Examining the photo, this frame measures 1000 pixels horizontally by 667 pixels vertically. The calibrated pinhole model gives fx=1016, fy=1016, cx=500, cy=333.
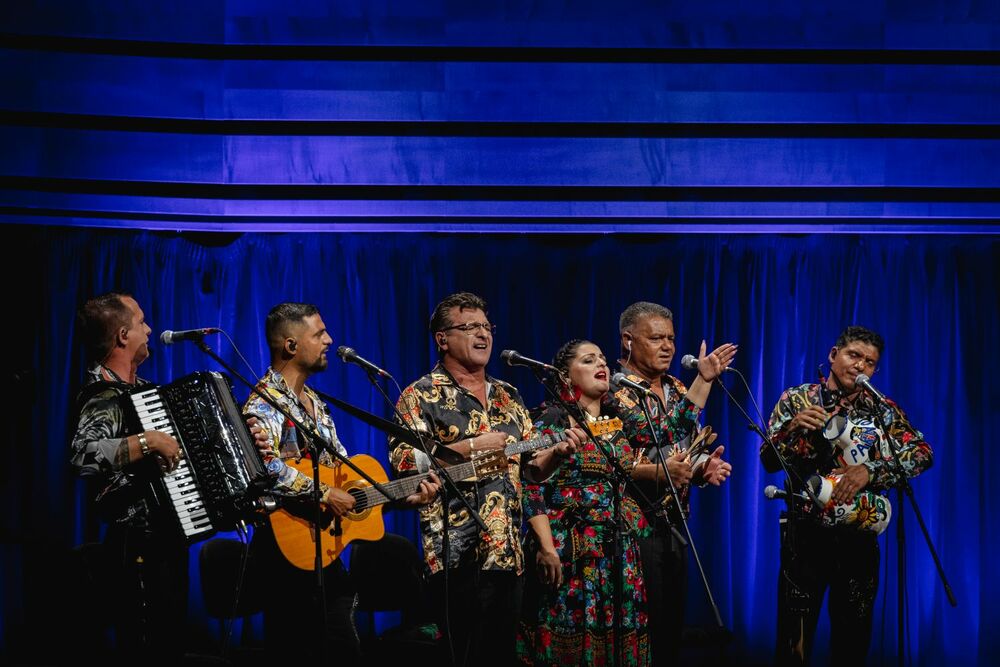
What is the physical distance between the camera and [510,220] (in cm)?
701

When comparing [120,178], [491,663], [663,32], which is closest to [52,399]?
[120,178]

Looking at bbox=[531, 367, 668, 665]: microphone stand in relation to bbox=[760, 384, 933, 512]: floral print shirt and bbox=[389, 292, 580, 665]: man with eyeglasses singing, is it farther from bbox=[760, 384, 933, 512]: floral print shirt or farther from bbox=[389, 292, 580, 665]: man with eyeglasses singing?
bbox=[760, 384, 933, 512]: floral print shirt

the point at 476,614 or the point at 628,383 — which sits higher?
the point at 628,383

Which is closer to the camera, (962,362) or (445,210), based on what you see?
(445,210)

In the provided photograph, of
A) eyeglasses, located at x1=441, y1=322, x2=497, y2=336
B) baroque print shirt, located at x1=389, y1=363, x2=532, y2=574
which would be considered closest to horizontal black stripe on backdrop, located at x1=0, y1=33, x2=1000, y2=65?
eyeglasses, located at x1=441, y1=322, x2=497, y2=336

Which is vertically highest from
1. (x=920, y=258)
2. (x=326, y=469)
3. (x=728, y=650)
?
(x=920, y=258)

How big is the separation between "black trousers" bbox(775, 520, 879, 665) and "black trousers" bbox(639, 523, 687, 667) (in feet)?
2.99

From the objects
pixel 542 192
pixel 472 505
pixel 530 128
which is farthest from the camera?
pixel 542 192

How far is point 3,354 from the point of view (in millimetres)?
6746

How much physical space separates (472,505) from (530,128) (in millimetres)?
2423

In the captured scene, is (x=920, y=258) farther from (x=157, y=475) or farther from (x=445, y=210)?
(x=157, y=475)

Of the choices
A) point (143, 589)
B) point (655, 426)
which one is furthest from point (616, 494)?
point (143, 589)

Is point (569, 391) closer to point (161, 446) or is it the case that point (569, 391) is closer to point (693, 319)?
point (161, 446)

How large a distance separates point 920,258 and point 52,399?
615 cm
